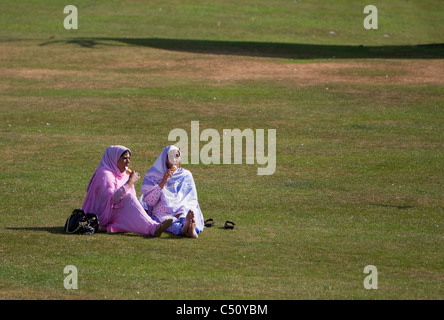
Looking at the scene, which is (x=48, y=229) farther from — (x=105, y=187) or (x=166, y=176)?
(x=166, y=176)

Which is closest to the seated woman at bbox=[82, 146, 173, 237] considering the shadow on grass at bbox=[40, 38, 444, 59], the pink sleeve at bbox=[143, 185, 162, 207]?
the pink sleeve at bbox=[143, 185, 162, 207]

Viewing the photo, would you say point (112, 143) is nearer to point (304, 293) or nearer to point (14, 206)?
point (14, 206)

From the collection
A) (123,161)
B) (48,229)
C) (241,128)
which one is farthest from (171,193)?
(241,128)

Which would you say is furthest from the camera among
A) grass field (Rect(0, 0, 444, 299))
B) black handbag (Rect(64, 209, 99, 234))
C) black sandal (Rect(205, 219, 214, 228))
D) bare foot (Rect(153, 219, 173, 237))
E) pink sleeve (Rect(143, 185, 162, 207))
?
black sandal (Rect(205, 219, 214, 228))

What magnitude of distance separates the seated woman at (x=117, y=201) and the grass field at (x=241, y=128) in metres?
0.31

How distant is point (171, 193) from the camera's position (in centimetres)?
1188

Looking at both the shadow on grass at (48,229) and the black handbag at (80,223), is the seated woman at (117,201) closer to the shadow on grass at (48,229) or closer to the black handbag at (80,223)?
the black handbag at (80,223)

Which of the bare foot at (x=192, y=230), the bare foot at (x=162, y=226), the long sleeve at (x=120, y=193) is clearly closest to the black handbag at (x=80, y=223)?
the long sleeve at (x=120, y=193)

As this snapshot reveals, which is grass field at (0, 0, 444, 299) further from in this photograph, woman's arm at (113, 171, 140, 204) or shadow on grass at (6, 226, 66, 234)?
woman's arm at (113, 171, 140, 204)

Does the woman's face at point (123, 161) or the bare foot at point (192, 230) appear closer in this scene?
the bare foot at point (192, 230)

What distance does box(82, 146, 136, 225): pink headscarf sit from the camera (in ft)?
37.3

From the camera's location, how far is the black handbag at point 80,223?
11023 mm

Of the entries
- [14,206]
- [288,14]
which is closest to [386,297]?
[14,206]
